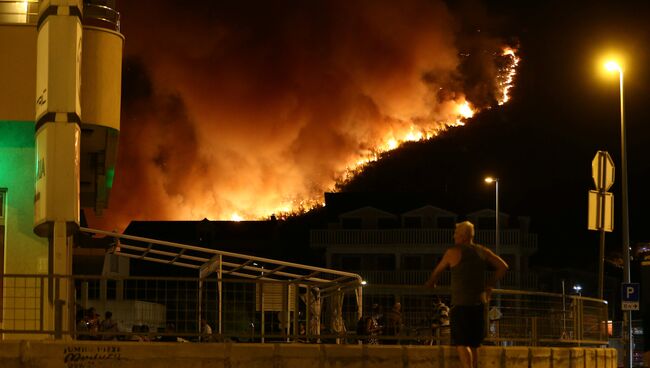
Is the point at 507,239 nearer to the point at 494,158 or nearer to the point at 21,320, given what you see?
the point at 494,158

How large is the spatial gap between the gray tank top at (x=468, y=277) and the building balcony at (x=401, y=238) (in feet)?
211

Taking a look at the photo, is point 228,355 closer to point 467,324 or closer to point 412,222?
point 467,324

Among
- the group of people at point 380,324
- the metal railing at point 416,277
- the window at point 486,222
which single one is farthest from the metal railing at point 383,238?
the group of people at point 380,324

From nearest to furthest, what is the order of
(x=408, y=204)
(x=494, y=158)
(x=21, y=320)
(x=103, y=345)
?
(x=103, y=345) → (x=21, y=320) → (x=408, y=204) → (x=494, y=158)

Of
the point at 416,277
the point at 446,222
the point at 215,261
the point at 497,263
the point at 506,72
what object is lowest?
the point at 416,277

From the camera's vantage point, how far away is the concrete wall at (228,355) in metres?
13.0

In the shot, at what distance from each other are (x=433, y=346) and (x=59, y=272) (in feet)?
16.9

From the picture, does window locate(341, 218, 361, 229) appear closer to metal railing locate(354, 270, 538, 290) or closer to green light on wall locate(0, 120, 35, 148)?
metal railing locate(354, 270, 538, 290)

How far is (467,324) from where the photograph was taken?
12688 millimetres

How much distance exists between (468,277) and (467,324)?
533 mm

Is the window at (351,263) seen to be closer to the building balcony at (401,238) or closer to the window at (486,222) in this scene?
the building balcony at (401,238)

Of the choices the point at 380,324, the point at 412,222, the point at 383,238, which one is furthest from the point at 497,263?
the point at 412,222

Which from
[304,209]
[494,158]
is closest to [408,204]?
[304,209]

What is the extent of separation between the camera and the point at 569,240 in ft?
320
